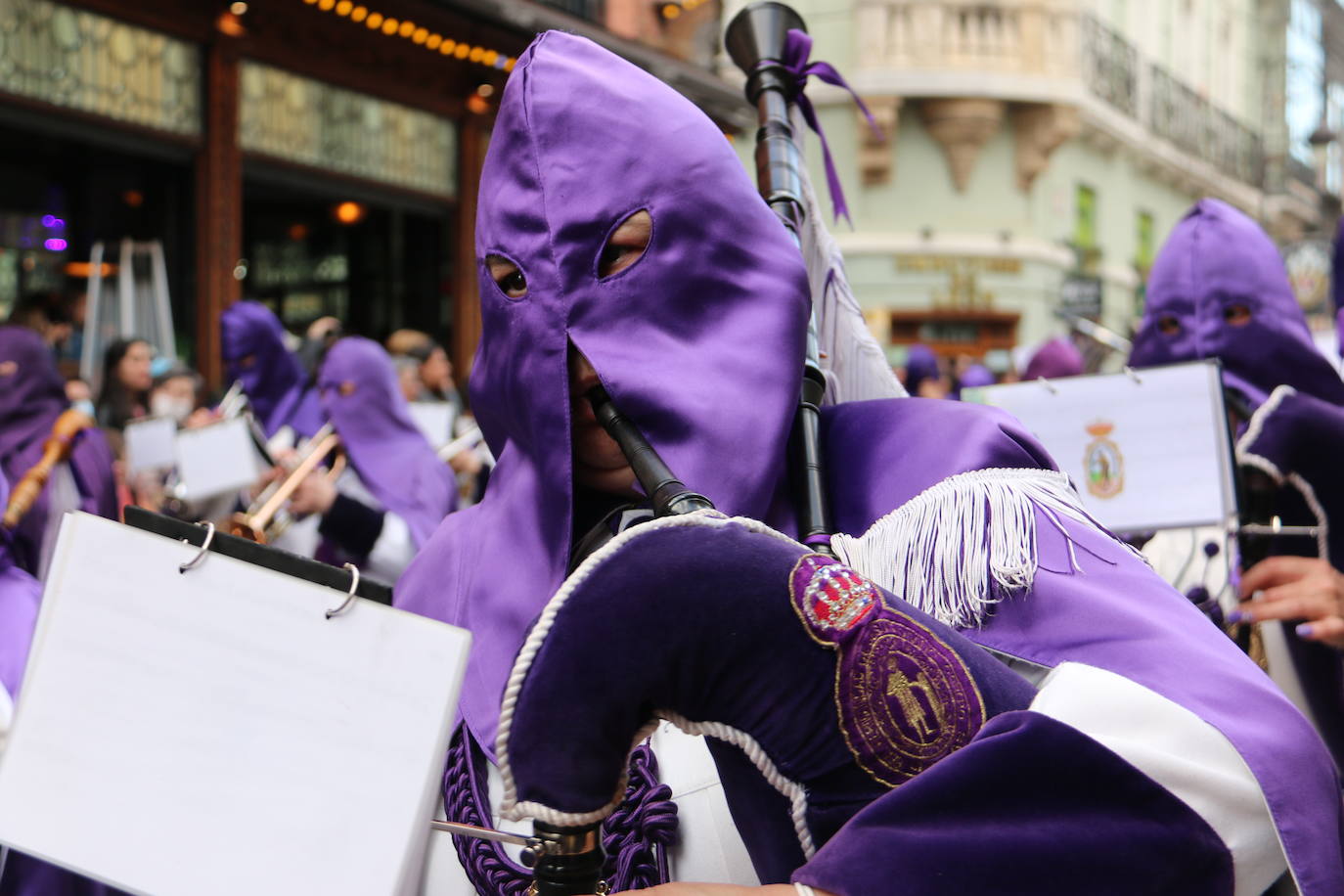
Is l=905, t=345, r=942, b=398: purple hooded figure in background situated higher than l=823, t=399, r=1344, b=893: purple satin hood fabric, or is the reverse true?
l=905, t=345, r=942, b=398: purple hooded figure in background

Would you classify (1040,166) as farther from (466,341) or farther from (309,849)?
(309,849)

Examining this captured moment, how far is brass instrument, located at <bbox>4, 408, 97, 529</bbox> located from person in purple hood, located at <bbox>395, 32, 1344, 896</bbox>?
7.36ft

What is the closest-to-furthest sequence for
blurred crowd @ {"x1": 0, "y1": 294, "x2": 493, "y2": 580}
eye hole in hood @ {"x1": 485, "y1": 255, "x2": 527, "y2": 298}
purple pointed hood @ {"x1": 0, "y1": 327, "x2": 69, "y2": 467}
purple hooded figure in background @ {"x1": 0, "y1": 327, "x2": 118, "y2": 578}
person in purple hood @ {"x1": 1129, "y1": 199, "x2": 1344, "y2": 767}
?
eye hole in hood @ {"x1": 485, "y1": 255, "x2": 527, "y2": 298}, person in purple hood @ {"x1": 1129, "y1": 199, "x2": 1344, "y2": 767}, purple hooded figure in background @ {"x1": 0, "y1": 327, "x2": 118, "y2": 578}, purple pointed hood @ {"x1": 0, "y1": 327, "x2": 69, "y2": 467}, blurred crowd @ {"x1": 0, "y1": 294, "x2": 493, "y2": 580}

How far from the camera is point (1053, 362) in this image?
6.98 m

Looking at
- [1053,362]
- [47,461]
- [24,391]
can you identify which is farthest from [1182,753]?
[1053,362]

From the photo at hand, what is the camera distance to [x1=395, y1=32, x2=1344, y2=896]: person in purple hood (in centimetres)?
106

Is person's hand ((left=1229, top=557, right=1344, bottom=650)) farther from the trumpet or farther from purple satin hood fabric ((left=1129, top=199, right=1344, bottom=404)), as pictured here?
the trumpet

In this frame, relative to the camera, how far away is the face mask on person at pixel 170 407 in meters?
7.33

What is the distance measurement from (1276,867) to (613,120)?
105cm

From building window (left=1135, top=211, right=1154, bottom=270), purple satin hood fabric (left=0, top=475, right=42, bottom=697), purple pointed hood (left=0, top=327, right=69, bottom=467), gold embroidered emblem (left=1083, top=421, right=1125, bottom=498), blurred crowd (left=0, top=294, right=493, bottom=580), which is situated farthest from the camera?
building window (left=1135, top=211, right=1154, bottom=270)

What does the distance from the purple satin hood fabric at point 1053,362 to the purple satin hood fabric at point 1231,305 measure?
3099 millimetres

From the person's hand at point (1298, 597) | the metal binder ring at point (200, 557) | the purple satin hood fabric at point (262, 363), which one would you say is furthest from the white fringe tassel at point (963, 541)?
the purple satin hood fabric at point (262, 363)

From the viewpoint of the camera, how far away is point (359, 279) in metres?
11.9

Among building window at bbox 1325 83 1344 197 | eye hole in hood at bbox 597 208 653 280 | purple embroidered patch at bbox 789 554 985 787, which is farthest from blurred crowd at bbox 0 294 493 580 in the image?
building window at bbox 1325 83 1344 197
